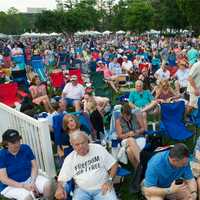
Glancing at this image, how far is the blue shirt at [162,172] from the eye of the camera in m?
3.81

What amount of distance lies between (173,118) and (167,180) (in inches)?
114

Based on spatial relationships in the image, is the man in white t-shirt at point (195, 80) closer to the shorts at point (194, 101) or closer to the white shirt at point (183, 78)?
the shorts at point (194, 101)

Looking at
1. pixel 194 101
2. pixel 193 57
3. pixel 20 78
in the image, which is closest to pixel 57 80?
pixel 20 78

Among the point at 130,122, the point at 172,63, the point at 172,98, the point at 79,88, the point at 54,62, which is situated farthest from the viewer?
the point at 54,62

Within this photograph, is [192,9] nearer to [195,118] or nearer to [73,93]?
[73,93]

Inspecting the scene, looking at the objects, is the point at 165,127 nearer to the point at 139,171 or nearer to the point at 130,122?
the point at 130,122

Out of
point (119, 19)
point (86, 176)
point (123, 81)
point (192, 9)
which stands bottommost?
point (119, 19)

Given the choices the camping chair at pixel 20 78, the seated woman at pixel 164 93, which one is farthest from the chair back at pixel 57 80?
the seated woman at pixel 164 93

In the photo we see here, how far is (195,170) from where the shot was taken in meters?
4.49

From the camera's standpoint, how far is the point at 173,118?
672cm

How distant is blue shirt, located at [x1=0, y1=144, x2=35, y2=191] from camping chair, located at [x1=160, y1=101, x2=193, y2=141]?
273 cm

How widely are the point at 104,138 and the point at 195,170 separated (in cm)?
228

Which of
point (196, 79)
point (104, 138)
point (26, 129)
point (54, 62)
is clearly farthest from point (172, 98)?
point (54, 62)

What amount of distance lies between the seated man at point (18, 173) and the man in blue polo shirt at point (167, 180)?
134 cm
